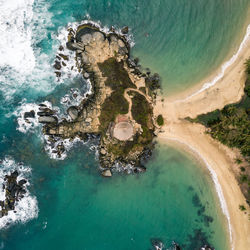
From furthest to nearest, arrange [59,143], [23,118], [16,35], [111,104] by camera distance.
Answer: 1. [59,143]
2. [23,118]
3. [16,35]
4. [111,104]

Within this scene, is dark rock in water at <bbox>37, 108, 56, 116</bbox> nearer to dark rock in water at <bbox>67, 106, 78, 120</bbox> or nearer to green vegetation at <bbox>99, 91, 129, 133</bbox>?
dark rock in water at <bbox>67, 106, 78, 120</bbox>

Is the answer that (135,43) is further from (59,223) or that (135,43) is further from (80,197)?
(59,223)

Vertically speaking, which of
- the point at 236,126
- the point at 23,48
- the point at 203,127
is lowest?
the point at 236,126

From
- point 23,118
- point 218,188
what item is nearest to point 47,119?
point 23,118

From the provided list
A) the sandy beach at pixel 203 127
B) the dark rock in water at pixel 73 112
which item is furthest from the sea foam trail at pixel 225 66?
the dark rock in water at pixel 73 112

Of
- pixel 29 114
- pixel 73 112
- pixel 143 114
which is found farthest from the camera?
pixel 29 114

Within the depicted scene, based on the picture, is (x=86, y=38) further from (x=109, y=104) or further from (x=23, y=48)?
(x=109, y=104)
